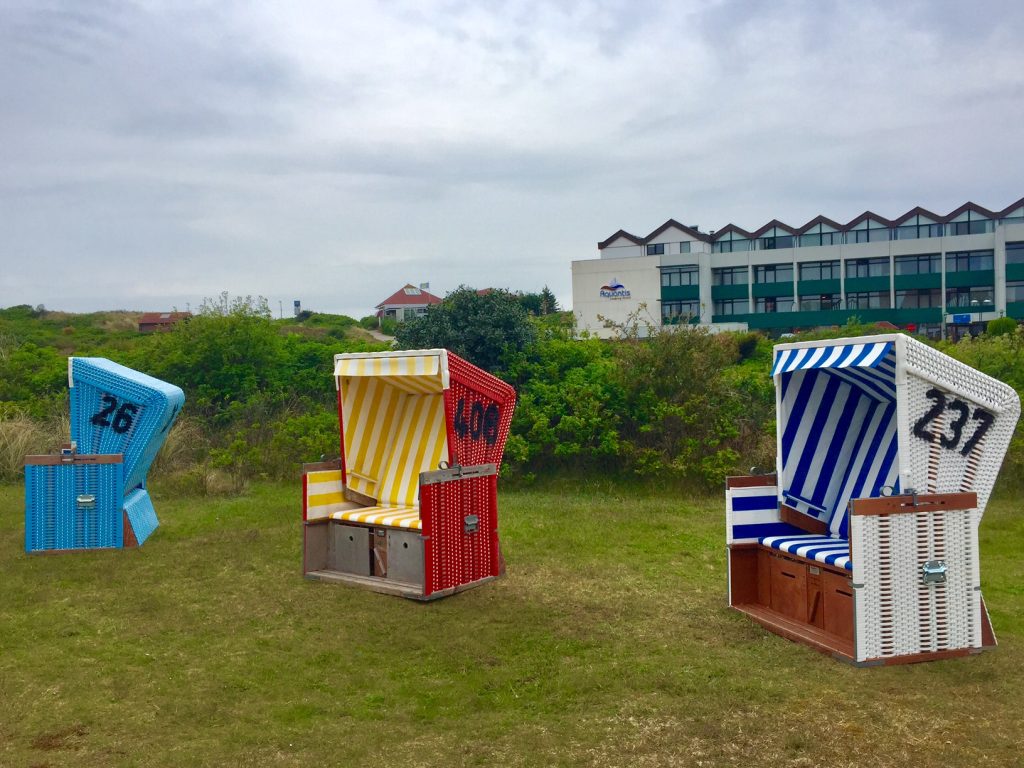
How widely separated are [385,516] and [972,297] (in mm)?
55196

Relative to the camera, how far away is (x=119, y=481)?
10633 mm

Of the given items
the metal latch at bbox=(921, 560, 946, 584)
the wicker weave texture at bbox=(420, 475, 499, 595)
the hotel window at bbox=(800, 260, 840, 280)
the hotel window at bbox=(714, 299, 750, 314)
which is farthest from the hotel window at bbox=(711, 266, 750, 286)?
the metal latch at bbox=(921, 560, 946, 584)

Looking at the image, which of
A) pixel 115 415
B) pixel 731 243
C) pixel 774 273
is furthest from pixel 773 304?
pixel 115 415

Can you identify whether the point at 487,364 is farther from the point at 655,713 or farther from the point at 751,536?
the point at 655,713

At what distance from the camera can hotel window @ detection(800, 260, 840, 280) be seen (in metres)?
58.2

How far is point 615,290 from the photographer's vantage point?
2392 inches

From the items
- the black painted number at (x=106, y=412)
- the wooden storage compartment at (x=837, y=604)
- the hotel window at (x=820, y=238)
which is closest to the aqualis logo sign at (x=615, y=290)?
the hotel window at (x=820, y=238)

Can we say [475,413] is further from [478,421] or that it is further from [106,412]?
[106,412]

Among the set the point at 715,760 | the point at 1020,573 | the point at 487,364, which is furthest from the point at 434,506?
the point at 487,364

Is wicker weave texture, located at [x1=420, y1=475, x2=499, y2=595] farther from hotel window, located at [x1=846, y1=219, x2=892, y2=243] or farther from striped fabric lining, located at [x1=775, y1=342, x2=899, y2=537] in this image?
hotel window, located at [x1=846, y1=219, x2=892, y2=243]

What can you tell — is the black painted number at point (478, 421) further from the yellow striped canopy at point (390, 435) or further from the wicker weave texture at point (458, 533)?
the yellow striped canopy at point (390, 435)

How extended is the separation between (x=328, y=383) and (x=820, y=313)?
44259 mm

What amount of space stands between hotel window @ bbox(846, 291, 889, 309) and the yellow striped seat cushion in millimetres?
53339

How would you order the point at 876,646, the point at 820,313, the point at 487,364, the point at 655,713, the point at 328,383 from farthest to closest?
the point at 820,313 → the point at 328,383 → the point at 487,364 → the point at 876,646 → the point at 655,713
